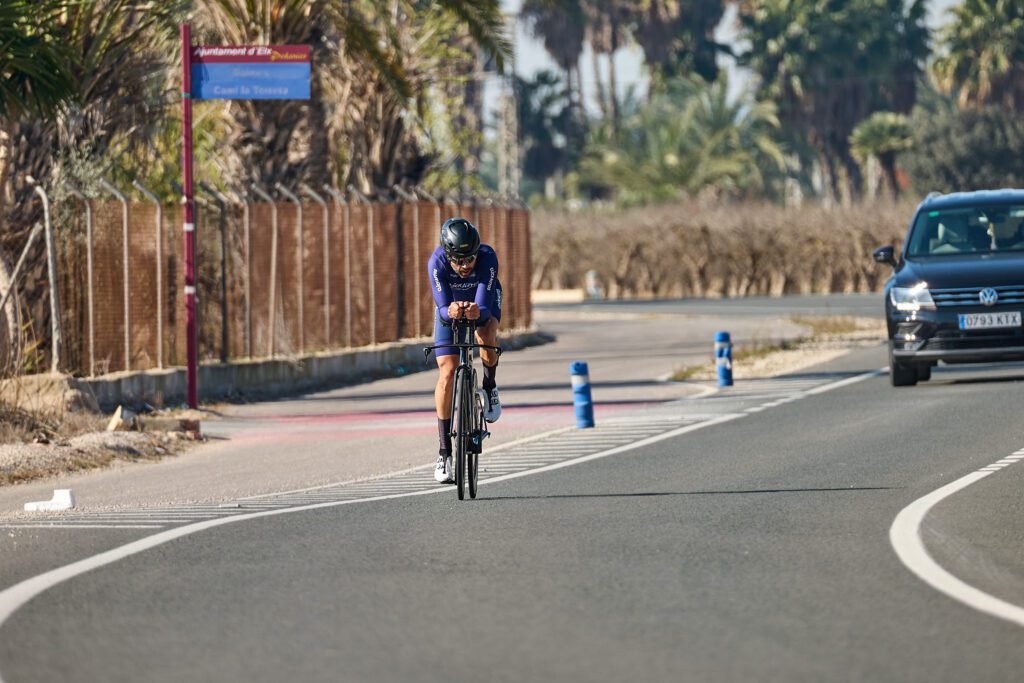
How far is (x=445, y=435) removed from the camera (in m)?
12.1

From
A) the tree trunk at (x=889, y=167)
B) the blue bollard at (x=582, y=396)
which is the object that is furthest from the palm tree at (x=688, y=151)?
the blue bollard at (x=582, y=396)

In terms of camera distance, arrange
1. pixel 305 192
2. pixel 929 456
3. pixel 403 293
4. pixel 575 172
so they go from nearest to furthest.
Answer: pixel 929 456
pixel 305 192
pixel 403 293
pixel 575 172

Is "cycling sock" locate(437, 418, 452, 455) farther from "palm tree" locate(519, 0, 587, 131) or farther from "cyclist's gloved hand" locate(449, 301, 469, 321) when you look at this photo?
"palm tree" locate(519, 0, 587, 131)

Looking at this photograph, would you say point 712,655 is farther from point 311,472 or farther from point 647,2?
point 647,2

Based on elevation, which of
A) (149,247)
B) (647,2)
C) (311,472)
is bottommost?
(311,472)

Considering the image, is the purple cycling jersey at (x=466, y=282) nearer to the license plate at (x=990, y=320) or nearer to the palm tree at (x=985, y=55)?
the license plate at (x=990, y=320)

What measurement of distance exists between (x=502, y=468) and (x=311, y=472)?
1.58m

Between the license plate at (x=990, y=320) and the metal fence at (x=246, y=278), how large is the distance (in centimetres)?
877

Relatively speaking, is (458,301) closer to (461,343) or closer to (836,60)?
(461,343)

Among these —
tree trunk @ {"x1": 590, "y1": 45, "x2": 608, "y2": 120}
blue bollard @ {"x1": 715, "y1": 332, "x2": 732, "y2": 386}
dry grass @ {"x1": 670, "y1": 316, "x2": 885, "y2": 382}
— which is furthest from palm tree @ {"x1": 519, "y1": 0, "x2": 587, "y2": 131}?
blue bollard @ {"x1": 715, "y1": 332, "x2": 732, "y2": 386}

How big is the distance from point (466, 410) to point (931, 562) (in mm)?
3679

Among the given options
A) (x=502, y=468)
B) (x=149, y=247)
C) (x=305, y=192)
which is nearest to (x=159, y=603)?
(x=502, y=468)

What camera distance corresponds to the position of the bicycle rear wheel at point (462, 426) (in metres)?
11.8

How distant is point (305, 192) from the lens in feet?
89.0
